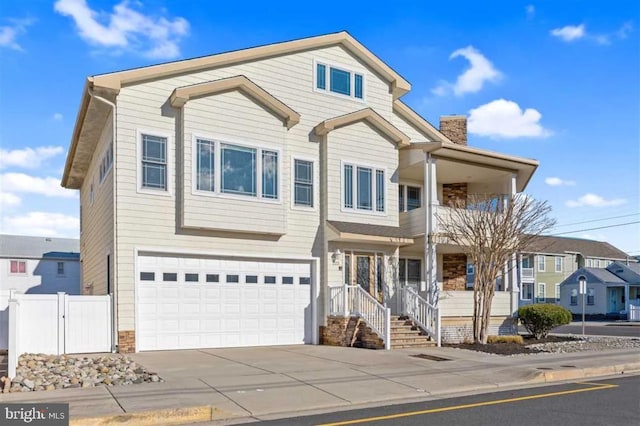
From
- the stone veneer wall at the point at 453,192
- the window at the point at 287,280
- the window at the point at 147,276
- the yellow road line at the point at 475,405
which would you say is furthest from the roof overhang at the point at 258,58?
the yellow road line at the point at 475,405

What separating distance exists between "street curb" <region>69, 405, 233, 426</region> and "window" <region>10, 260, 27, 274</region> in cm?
4193

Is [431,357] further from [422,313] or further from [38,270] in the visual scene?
[38,270]

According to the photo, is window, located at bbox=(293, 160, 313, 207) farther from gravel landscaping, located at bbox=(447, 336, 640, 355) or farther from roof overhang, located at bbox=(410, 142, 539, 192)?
gravel landscaping, located at bbox=(447, 336, 640, 355)

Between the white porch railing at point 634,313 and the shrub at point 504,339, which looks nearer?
the shrub at point 504,339

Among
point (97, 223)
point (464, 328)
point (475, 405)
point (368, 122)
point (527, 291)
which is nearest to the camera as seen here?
point (475, 405)

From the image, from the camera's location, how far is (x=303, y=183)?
19.2 metres

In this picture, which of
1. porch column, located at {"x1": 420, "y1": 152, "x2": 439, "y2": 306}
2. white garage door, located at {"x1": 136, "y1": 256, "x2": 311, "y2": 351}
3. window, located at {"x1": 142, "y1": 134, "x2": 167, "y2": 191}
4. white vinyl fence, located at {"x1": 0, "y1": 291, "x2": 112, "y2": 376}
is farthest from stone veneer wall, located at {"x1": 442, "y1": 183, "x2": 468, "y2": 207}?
white vinyl fence, located at {"x1": 0, "y1": 291, "x2": 112, "y2": 376}

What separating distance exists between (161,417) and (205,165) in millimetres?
9499

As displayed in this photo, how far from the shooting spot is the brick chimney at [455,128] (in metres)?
24.3

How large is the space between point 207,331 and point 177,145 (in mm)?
5274

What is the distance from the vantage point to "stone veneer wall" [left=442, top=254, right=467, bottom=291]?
23.4 m

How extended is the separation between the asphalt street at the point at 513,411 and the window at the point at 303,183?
31.5 feet

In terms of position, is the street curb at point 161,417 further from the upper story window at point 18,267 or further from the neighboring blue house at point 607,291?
the neighboring blue house at point 607,291

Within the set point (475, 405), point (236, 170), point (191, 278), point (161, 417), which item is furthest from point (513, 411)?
point (236, 170)
